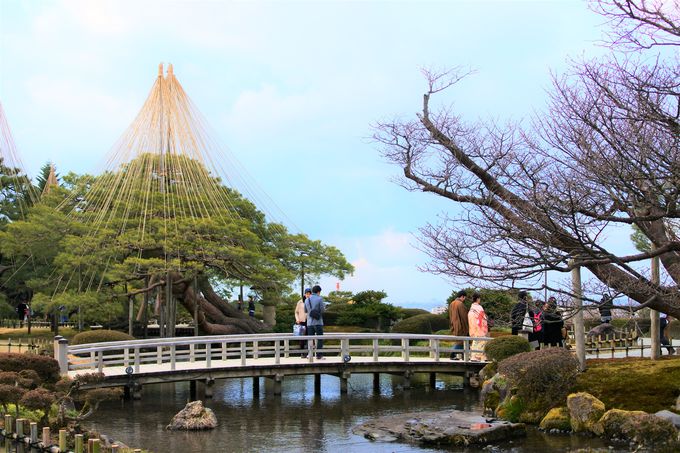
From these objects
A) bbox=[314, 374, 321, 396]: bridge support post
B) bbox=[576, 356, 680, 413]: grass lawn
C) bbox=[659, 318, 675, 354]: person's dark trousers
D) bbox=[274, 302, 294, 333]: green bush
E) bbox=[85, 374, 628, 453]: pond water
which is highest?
bbox=[274, 302, 294, 333]: green bush

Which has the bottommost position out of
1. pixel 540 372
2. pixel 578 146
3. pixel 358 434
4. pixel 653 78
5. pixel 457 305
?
pixel 358 434

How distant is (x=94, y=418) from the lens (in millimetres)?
17406

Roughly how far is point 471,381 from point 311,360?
4738mm

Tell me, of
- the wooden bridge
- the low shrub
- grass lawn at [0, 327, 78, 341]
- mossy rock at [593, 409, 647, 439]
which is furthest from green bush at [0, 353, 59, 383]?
grass lawn at [0, 327, 78, 341]

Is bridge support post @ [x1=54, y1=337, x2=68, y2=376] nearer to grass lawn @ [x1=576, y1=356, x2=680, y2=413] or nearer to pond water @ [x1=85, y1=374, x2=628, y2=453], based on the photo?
pond water @ [x1=85, y1=374, x2=628, y2=453]

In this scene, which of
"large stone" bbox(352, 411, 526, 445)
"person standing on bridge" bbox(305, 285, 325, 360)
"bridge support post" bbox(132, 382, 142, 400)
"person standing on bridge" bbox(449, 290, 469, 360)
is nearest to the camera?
"large stone" bbox(352, 411, 526, 445)

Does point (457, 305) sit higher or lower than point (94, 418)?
higher

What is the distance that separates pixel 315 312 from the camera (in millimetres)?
21141

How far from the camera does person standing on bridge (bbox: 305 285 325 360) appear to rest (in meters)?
20.8

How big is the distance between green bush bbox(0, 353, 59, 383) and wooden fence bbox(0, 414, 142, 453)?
2.21 metres

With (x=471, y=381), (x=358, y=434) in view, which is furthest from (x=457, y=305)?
(x=358, y=434)

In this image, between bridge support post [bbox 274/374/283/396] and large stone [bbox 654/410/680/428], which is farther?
bridge support post [bbox 274/374/283/396]

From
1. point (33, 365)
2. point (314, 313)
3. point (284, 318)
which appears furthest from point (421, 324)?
point (33, 365)

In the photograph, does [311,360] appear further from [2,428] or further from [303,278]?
[303,278]
